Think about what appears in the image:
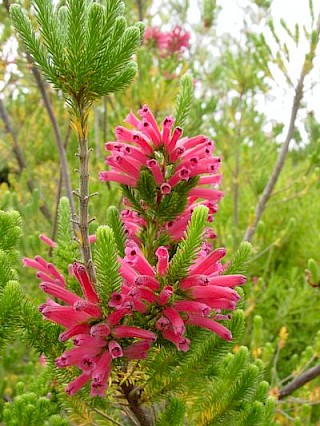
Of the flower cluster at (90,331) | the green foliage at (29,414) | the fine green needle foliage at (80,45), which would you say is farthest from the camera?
the green foliage at (29,414)

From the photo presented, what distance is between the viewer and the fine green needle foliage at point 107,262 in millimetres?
1050

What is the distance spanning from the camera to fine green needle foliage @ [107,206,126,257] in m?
1.31

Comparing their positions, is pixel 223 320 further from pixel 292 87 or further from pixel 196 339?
pixel 292 87

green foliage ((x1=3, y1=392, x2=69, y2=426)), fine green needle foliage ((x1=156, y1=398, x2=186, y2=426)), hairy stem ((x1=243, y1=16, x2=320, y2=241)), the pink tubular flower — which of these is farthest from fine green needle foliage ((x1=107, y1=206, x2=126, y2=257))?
hairy stem ((x1=243, y1=16, x2=320, y2=241))

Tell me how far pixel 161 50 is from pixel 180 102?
12.0 ft

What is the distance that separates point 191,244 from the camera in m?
1.08

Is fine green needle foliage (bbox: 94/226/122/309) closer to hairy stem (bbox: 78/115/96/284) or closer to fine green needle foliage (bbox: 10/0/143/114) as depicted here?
hairy stem (bbox: 78/115/96/284)

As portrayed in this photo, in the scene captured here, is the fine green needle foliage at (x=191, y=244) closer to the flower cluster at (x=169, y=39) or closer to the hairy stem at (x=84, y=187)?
the hairy stem at (x=84, y=187)

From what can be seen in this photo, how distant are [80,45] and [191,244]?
0.46 m

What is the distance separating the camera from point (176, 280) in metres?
1.18

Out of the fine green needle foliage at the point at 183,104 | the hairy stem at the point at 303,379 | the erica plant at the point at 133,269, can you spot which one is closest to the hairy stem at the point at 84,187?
the erica plant at the point at 133,269

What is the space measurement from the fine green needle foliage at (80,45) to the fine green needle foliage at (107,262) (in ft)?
0.90

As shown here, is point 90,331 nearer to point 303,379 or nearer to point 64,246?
point 64,246

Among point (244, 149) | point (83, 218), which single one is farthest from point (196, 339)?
point (244, 149)
